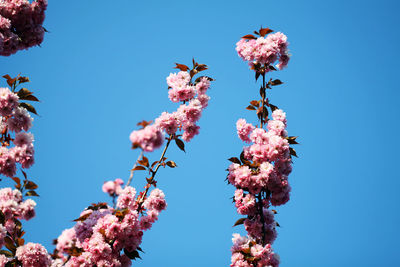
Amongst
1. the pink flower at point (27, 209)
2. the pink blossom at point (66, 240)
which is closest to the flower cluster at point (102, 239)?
the pink blossom at point (66, 240)

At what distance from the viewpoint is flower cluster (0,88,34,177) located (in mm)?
3654

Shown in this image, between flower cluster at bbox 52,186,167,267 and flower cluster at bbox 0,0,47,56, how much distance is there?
241cm

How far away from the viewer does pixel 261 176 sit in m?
4.05

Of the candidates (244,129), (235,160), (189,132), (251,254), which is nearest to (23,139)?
(189,132)

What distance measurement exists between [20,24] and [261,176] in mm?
3796

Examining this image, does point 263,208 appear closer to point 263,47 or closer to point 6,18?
point 263,47

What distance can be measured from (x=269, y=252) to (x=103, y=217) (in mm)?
1898

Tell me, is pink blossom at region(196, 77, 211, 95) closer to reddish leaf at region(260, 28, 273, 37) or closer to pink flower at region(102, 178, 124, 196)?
reddish leaf at region(260, 28, 273, 37)

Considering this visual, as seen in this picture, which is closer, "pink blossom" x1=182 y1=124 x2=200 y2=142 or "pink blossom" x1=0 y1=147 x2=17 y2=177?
"pink blossom" x1=0 y1=147 x2=17 y2=177

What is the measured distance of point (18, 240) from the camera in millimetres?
3525

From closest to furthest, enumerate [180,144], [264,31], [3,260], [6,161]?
[3,260] < [6,161] < [180,144] < [264,31]

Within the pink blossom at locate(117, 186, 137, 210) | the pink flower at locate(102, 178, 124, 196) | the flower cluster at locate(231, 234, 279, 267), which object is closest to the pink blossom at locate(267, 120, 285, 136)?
the flower cluster at locate(231, 234, 279, 267)

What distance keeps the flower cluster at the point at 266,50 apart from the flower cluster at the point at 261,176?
1 cm

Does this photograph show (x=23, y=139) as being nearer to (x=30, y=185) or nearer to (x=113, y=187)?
(x=30, y=185)
